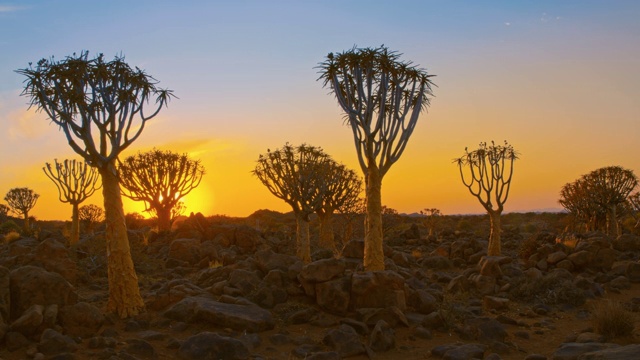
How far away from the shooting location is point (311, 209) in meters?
19.4

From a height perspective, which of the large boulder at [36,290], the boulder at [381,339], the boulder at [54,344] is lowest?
the boulder at [381,339]

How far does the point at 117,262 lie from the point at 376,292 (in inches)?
219

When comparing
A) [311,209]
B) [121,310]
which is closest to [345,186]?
[311,209]

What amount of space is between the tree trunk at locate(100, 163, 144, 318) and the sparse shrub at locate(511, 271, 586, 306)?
9.74 meters

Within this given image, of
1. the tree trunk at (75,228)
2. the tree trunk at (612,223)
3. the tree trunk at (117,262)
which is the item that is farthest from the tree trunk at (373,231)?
the tree trunk at (612,223)

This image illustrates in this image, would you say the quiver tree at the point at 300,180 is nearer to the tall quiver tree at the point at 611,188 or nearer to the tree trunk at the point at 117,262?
the tree trunk at the point at 117,262

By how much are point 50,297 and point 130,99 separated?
4.56m

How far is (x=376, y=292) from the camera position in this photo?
1147cm

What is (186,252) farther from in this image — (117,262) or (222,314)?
(222,314)

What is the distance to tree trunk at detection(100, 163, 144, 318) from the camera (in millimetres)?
10852

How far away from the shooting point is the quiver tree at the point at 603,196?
28734 millimetres

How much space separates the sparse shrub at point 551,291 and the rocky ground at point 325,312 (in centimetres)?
3

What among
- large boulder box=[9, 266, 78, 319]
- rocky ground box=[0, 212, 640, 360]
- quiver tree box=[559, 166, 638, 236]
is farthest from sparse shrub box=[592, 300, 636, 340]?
quiver tree box=[559, 166, 638, 236]

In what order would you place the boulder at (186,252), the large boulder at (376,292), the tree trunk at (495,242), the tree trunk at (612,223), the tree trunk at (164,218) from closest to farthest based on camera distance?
the large boulder at (376,292)
the boulder at (186,252)
the tree trunk at (495,242)
the tree trunk at (612,223)
the tree trunk at (164,218)
